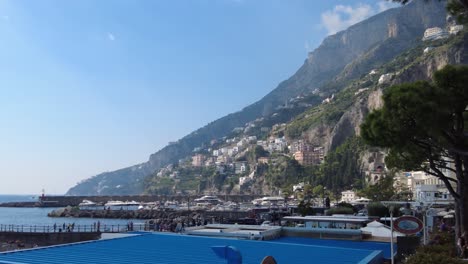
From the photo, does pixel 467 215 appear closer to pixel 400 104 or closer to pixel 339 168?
pixel 400 104

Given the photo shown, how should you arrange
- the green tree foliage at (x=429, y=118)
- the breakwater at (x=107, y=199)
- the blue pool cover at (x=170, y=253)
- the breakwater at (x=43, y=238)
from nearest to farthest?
the blue pool cover at (x=170, y=253) < the green tree foliage at (x=429, y=118) < the breakwater at (x=43, y=238) < the breakwater at (x=107, y=199)

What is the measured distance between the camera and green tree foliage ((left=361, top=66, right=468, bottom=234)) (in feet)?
44.6

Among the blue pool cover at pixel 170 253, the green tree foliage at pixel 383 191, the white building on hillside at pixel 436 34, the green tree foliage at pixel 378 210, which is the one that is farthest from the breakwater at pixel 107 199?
the blue pool cover at pixel 170 253

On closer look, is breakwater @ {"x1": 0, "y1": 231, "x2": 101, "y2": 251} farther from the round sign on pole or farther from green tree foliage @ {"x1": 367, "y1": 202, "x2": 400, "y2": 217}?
the round sign on pole

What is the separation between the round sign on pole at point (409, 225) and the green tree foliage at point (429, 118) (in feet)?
13.8

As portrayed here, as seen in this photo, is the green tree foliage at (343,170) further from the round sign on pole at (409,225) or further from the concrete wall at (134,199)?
the round sign on pole at (409,225)

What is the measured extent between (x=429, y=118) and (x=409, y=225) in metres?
4.31

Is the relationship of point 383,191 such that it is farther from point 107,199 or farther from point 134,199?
point 107,199

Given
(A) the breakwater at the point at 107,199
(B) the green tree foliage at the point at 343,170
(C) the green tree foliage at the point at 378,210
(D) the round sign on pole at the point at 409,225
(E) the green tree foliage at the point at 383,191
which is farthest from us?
(A) the breakwater at the point at 107,199

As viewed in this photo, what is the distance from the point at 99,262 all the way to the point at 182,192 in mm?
180618

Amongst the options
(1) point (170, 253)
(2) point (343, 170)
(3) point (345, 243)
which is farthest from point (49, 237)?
(2) point (343, 170)

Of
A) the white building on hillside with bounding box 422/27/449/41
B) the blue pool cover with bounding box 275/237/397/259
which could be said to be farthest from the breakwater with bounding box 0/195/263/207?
the blue pool cover with bounding box 275/237/397/259

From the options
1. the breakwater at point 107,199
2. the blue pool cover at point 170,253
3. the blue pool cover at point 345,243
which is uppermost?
the blue pool cover at point 170,253

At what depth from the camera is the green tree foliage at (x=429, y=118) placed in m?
13.6
